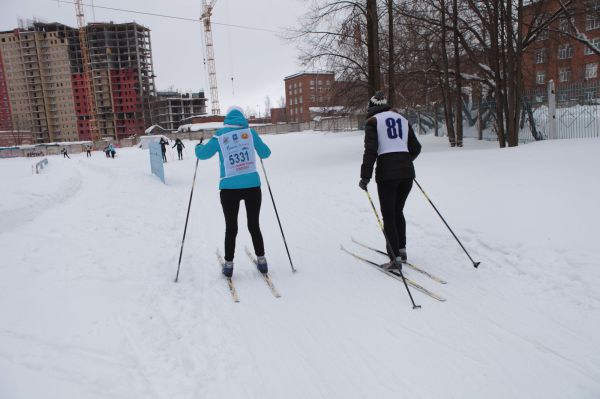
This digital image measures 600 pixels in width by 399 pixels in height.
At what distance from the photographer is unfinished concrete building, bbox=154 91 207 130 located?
125875 millimetres

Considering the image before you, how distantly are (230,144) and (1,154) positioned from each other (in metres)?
68.9

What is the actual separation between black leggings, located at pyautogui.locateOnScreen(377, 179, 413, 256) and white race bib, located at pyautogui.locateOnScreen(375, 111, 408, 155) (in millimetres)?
365

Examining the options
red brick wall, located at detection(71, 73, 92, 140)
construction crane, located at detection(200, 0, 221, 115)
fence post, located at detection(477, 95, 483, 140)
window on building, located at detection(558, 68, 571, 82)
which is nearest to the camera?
fence post, located at detection(477, 95, 483, 140)

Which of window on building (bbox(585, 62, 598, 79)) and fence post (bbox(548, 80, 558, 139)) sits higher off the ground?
window on building (bbox(585, 62, 598, 79))

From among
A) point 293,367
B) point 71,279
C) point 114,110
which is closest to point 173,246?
point 71,279

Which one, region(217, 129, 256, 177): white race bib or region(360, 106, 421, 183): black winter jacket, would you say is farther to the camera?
region(217, 129, 256, 177): white race bib

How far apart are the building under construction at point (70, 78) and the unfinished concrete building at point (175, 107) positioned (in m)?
6.64

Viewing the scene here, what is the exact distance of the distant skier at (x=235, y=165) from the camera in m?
4.83

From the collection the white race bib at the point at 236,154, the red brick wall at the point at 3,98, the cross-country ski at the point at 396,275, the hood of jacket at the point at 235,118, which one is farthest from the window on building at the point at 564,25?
the red brick wall at the point at 3,98

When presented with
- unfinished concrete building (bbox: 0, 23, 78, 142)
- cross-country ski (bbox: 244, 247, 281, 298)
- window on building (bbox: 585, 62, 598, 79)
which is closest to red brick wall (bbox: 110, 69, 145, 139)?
unfinished concrete building (bbox: 0, 23, 78, 142)

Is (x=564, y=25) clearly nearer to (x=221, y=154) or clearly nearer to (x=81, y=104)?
(x=221, y=154)

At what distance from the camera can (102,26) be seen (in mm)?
131875

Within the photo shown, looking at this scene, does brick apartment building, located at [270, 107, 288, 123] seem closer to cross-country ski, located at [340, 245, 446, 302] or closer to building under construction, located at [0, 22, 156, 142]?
building under construction, located at [0, 22, 156, 142]

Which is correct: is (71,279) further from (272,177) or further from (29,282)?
(272,177)
